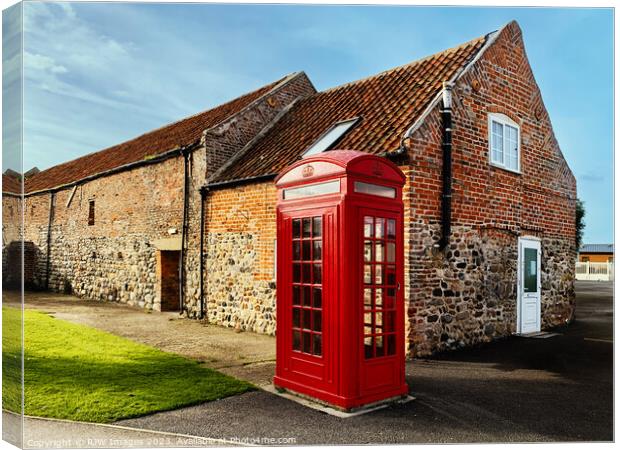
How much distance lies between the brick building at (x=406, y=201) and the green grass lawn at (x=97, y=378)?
1.27m

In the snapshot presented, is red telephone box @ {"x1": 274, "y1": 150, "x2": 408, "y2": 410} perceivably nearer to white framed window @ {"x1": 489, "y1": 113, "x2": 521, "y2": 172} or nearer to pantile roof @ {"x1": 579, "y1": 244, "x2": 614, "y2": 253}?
pantile roof @ {"x1": 579, "y1": 244, "x2": 614, "y2": 253}

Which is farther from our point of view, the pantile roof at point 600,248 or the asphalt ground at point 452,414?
the pantile roof at point 600,248

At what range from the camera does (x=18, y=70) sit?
5.04 m

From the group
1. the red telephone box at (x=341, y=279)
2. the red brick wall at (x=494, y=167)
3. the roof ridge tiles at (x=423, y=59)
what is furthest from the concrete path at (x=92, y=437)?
the roof ridge tiles at (x=423, y=59)

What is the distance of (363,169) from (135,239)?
30.9 ft

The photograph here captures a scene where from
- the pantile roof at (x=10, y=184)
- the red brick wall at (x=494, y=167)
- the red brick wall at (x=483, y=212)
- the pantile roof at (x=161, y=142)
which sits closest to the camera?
the pantile roof at (x=10, y=184)

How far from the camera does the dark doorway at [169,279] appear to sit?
12094mm

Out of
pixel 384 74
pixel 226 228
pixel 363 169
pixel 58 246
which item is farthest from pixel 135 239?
pixel 363 169

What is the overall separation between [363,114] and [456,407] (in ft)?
20.4

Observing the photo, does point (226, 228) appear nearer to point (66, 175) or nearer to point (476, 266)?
point (66, 175)

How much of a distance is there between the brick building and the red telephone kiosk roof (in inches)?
91.1

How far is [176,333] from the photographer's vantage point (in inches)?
378

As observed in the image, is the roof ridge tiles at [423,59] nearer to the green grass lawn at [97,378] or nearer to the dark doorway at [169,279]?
the dark doorway at [169,279]

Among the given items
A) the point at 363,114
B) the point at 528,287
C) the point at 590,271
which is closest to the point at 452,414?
the point at 528,287
